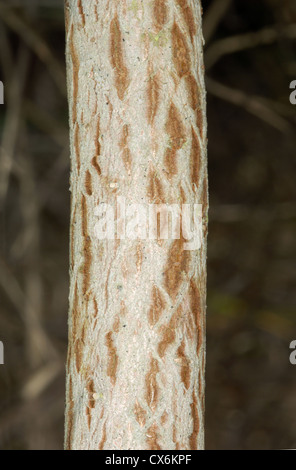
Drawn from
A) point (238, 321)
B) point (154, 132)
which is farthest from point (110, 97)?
point (238, 321)

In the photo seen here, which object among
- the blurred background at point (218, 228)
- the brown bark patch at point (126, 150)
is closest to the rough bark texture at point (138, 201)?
the brown bark patch at point (126, 150)

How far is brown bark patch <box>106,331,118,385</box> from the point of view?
0.95m

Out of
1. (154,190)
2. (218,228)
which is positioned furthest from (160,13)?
(218,228)

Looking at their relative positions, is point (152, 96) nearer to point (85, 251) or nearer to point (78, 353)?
point (85, 251)

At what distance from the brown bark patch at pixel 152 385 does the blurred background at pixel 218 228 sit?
167 cm

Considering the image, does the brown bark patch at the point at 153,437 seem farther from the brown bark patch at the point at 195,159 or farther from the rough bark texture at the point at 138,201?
the brown bark patch at the point at 195,159

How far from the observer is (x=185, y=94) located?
0.96m

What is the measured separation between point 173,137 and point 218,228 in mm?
2268

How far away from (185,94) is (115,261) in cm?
30

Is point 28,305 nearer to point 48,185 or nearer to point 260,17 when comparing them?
point 48,185

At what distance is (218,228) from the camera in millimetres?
3188

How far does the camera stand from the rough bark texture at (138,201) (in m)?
0.94

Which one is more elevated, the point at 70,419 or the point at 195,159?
the point at 195,159

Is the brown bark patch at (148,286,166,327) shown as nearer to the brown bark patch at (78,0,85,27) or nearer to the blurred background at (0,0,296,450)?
the brown bark patch at (78,0,85,27)
